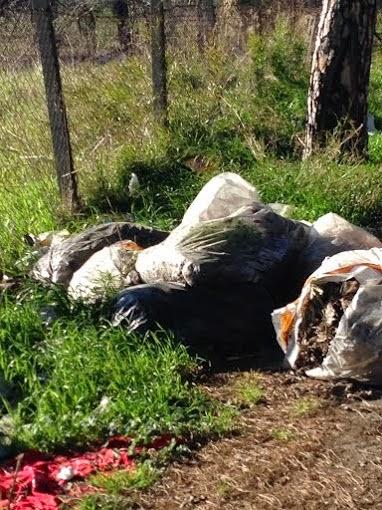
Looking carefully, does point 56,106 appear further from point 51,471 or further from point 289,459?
point 289,459

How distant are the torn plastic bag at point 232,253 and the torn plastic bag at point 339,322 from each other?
46 centimetres

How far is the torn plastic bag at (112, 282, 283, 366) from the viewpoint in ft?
15.6

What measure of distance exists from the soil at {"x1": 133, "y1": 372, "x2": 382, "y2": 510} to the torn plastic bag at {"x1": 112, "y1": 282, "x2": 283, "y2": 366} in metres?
0.47

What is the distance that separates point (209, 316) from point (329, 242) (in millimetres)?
918

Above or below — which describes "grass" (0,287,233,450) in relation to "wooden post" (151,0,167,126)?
below

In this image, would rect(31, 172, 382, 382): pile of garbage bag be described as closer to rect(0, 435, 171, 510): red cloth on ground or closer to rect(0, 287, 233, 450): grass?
rect(0, 287, 233, 450): grass

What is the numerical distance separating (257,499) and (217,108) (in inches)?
217

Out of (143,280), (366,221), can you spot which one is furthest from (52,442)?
(366,221)

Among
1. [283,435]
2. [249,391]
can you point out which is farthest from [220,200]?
[283,435]

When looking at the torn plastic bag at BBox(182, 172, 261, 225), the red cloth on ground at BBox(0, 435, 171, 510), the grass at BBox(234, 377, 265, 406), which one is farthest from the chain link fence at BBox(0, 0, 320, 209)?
the red cloth on ground at BBox(0, 435, 171, 510)

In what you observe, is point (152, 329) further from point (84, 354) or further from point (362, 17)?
point (362, 17)

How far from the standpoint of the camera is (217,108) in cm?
851

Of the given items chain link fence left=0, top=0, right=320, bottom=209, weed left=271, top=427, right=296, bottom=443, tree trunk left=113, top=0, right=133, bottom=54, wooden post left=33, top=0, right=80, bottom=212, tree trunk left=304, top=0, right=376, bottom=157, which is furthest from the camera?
tree trunk left=113, top=0, right=133, bottom=54

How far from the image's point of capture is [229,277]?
499cm
